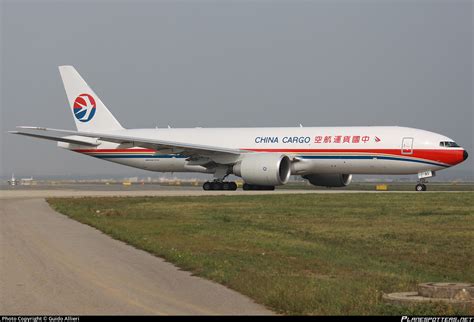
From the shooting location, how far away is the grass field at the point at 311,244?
1053cm

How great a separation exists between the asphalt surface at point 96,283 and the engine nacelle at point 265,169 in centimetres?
2403

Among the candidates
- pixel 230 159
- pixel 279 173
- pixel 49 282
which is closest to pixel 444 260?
pixel 49 282

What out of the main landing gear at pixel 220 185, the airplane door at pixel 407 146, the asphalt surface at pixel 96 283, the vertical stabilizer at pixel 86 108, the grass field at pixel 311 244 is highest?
the vertical stabilizer at pixel 86 108

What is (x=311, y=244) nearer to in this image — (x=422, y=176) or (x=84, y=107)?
(x=422, y=176)

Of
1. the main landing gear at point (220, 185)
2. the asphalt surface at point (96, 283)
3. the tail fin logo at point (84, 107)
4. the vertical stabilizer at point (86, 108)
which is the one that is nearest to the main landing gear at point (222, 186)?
the main landing gear at point (220, 185)

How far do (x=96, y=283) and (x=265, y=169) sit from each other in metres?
30.5

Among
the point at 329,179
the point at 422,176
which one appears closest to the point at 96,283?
the point at 422,176

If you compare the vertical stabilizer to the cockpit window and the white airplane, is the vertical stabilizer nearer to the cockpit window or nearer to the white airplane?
the white airplane

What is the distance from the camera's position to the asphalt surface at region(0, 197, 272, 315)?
9.27 m

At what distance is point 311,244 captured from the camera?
1648 cm

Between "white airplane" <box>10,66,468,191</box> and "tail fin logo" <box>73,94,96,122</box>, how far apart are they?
241 centimetres

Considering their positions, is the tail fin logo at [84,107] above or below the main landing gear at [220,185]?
above

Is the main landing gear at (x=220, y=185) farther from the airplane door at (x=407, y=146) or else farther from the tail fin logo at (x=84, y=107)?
the tail fin logo at (x=84, y=107)

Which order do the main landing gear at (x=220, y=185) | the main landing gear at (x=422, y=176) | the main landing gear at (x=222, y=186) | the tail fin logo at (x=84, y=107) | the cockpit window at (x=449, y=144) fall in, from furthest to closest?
the tail fin logo at (x=84, y=107) → the main landing gear at (x=222, y=186) → the main landing gear at (x=220, y=185) → the main landing gear at (x=422, y=176) → the cockpit window at (x=449, y=144)
